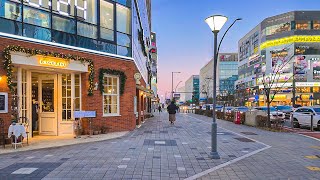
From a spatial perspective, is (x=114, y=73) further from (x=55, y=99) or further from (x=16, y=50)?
(x=16, y=50)

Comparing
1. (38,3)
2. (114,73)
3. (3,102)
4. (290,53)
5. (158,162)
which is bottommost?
(158,162)

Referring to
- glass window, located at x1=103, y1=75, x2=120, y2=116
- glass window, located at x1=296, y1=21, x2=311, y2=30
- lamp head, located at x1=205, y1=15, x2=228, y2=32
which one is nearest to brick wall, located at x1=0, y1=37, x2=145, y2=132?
glass window, located at x1=103, y1=75, x2=120, y2=116

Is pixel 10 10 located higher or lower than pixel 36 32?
higher

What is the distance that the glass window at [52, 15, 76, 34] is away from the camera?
1440 cm

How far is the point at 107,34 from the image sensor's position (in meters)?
17.3

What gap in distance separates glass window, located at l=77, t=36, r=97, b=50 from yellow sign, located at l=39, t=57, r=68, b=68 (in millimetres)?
1568

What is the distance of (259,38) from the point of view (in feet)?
304

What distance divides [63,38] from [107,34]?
3.11 metres

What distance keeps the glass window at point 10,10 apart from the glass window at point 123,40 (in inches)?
244

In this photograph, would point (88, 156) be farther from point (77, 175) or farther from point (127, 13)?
point (127, 13)

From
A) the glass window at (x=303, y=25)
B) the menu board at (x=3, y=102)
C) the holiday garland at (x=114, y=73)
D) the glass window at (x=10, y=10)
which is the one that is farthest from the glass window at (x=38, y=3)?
the glass window at (x=303, y=25)

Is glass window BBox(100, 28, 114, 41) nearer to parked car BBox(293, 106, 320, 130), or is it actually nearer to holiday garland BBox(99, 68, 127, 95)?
holiday garland BBox(99, 68, 127, 95)

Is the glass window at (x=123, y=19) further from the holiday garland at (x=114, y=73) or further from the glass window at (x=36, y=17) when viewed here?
the glass window at (x=36, y=17)

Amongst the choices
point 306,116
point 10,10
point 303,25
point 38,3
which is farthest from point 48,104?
point 303,25
